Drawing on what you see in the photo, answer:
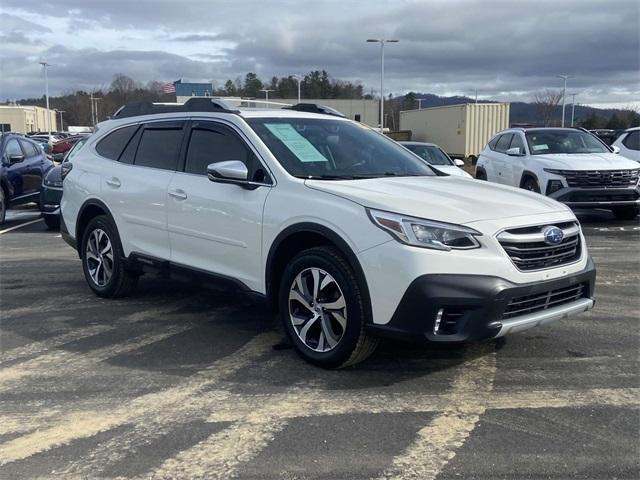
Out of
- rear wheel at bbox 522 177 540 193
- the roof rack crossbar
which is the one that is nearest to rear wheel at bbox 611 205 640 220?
rear wheel at bbox 522 177 540 193

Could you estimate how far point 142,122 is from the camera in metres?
6.28

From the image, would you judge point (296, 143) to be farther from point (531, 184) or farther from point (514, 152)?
point (514, 152)

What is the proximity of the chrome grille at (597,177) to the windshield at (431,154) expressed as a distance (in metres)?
2.83

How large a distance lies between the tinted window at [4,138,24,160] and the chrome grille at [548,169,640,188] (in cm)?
996

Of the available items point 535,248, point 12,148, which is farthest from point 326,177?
point 12,148

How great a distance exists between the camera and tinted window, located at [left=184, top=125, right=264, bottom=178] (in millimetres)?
5035

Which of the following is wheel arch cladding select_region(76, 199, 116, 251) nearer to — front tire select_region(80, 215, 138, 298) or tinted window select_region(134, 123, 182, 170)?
front tire select_region(80, 215, 138, 298)

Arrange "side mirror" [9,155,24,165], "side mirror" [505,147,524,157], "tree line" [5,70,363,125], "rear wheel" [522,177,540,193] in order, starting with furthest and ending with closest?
"tree line" [5,70,363,125] → "side mirror" [505,147,524,157] → "side mirror" [9,155,24,165] → "rear wheel" [522,177,540,193]

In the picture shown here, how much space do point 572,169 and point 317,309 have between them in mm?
8211

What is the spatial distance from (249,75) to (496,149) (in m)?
108

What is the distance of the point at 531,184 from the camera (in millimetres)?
12055

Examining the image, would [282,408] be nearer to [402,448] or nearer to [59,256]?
[402,448]

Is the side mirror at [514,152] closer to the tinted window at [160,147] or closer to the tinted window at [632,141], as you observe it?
the tinted window at [632,141]

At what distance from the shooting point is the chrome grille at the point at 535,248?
401 centimetres
